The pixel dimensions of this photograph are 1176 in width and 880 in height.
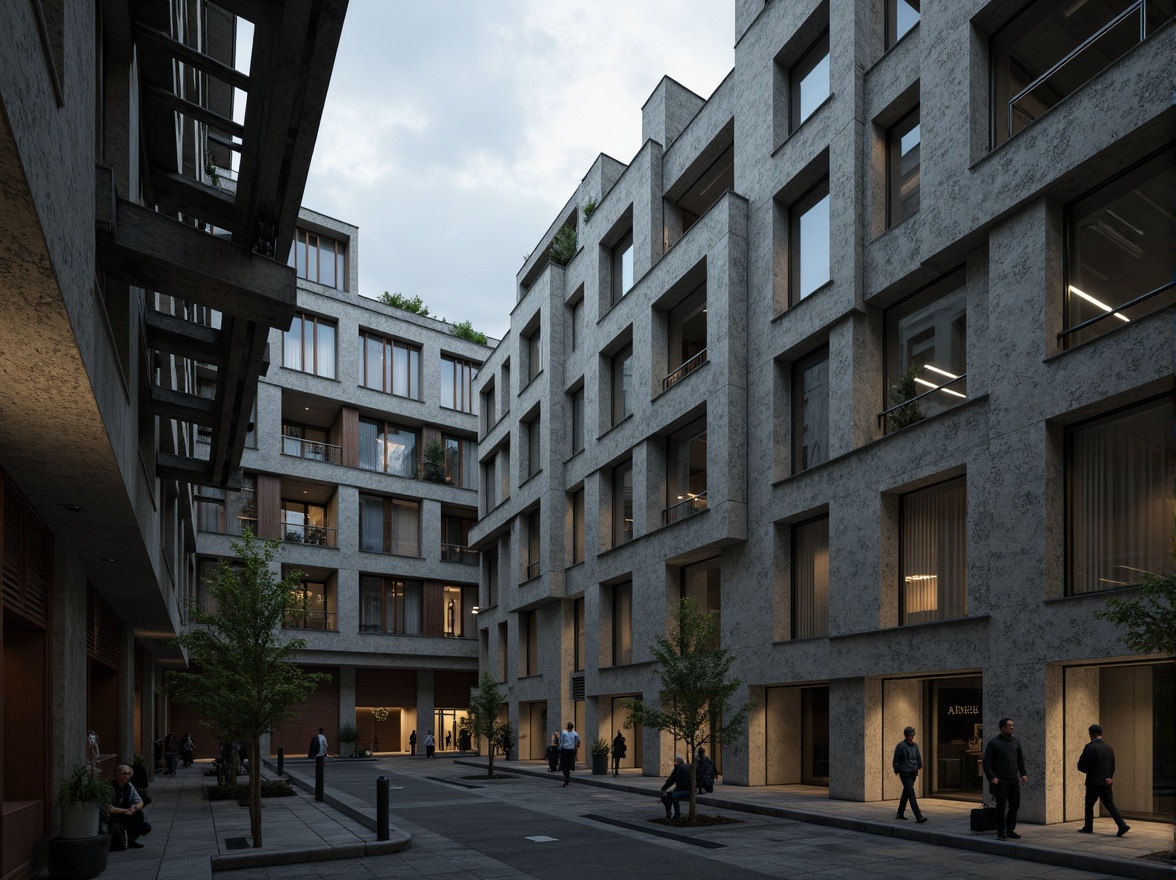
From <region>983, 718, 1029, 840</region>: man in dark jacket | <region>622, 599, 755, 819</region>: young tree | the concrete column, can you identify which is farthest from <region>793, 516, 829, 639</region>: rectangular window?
<region>983, 718, 1029, 840</region>: man in dark jacket

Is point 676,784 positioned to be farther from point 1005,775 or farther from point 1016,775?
point 1016,775

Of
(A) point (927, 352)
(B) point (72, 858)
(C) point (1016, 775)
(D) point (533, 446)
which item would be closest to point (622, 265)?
(D) point (533, 446)

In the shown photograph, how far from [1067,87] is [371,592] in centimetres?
4012

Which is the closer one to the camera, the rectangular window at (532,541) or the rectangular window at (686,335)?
the rectangular window at (686,335)

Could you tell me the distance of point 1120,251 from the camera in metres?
15.7

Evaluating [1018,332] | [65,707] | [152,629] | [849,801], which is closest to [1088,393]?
[1018,332]

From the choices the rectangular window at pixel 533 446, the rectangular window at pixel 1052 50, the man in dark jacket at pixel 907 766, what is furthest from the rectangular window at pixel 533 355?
the man in dark jacket at pixel 907 766

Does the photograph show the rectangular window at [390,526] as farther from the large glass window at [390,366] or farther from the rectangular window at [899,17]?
the rectangular window at [899,17]

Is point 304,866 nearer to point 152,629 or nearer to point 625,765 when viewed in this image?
point 152,629

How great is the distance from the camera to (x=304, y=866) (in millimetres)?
13375

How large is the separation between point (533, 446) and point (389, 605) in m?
13.9

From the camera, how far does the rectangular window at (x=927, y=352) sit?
1895cm

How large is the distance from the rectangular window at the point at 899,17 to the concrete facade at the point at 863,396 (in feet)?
0.61

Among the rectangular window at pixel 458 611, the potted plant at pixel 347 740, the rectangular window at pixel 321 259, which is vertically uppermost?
the rectangular window at pixel 321 259
